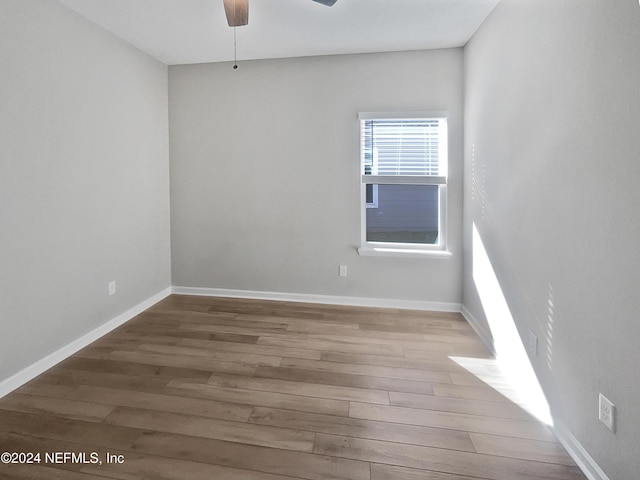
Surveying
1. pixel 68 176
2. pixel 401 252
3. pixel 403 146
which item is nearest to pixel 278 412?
pixel 401 252

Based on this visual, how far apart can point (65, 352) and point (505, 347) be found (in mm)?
3328

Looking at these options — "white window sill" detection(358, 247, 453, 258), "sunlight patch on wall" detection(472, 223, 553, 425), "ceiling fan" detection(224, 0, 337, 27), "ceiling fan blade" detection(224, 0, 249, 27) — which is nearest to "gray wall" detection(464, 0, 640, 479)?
"sunlight patch on wall" detection(472, 223, 553, 425)

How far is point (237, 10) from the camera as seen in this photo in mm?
1871

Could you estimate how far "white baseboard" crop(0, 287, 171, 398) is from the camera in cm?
206

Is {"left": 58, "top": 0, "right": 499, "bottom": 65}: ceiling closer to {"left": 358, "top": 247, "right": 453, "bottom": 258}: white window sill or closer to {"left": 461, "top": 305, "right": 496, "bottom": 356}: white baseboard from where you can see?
{"left": 358, "top": 247, "right": 453, "bottom": 258}: white window sill

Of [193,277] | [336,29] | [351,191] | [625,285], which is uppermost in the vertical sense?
[336,29]

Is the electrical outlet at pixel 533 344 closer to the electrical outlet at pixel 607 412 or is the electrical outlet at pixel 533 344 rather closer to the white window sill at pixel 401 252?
the electrical outlet at pixel 607 412

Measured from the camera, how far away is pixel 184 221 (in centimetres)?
383

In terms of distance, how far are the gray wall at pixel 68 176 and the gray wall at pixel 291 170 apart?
453 millimetres

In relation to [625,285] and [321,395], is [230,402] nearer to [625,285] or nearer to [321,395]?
[321,395]

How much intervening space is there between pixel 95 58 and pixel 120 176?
990 mm

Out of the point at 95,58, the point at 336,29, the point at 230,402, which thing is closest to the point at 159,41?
the point at 95,58

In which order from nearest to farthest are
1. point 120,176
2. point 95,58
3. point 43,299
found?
point 43,299 < point 95,58 < point 120,176

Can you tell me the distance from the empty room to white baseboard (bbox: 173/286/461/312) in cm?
3
